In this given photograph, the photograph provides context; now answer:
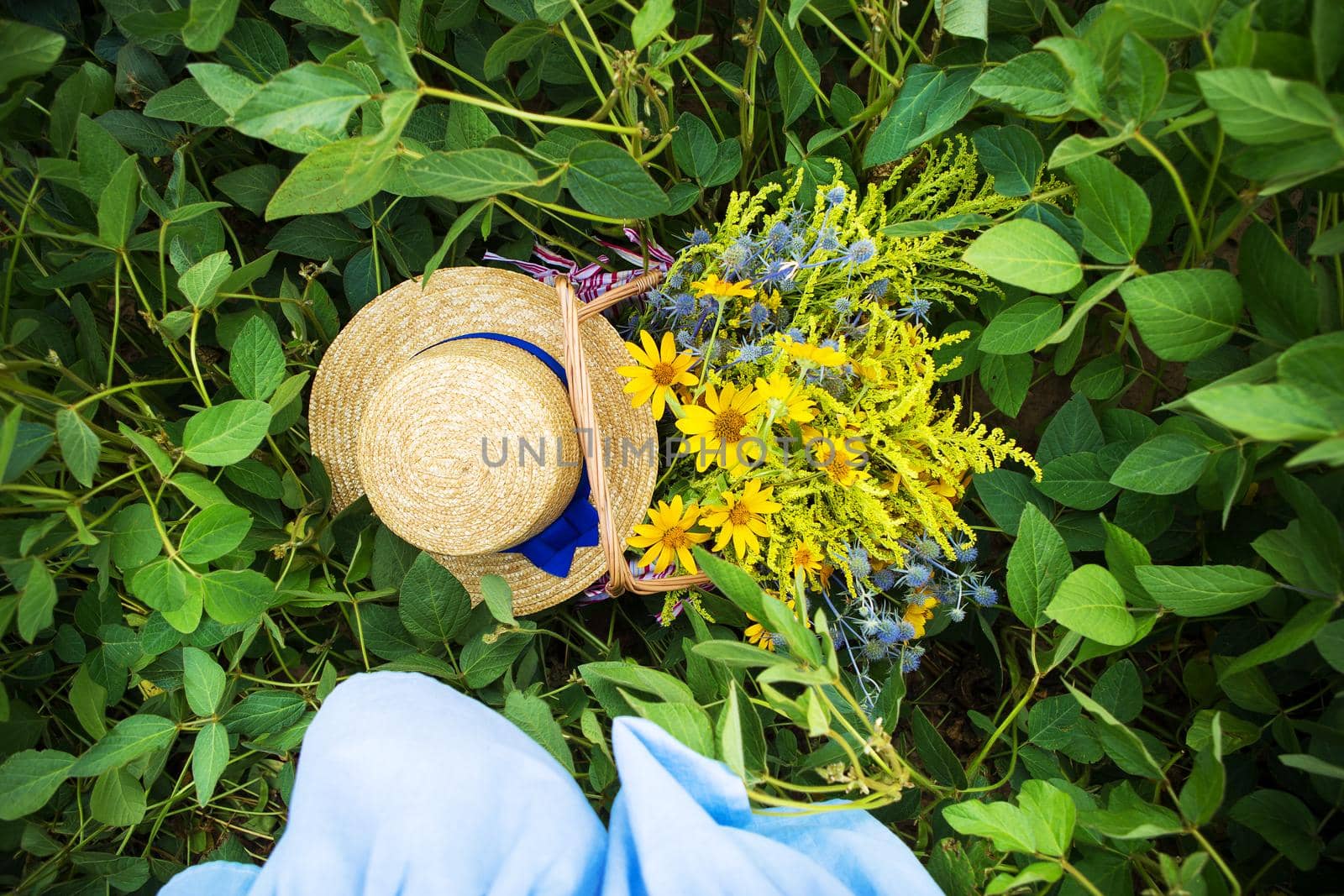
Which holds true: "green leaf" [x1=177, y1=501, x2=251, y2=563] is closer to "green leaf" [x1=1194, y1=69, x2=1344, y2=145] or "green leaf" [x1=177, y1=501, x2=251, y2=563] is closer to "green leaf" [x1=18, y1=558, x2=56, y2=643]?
"green leaf" [x1=18, y1=558, x2=56, y2=643]

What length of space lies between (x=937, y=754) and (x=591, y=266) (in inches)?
34.4

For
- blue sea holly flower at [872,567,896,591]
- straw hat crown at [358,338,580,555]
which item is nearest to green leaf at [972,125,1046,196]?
blue sea holly flower at [872,567,896,591]

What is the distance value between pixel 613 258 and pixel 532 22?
0.39 metres

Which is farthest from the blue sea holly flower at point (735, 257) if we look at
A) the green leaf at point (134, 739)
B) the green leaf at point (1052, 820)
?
the green leaf at point (134, 739)

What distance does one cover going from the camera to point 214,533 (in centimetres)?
94

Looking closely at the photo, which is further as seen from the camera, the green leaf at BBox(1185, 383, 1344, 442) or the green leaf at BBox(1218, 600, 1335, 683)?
the green leaf at BBox(1218, 600, 1335, 683)

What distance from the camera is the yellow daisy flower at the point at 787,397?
884 millimetres

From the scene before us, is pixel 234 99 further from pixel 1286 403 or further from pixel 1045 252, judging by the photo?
pixel 1286 403

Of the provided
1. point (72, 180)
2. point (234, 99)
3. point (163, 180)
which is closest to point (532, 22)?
point (234, 99)

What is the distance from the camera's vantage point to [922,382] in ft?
3.05

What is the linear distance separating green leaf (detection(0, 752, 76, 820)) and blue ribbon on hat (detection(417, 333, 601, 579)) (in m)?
0.62

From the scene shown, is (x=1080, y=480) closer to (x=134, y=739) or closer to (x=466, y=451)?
(x=466, y=451)

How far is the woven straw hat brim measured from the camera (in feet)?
3.82

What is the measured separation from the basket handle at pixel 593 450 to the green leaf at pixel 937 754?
0.35 metres
